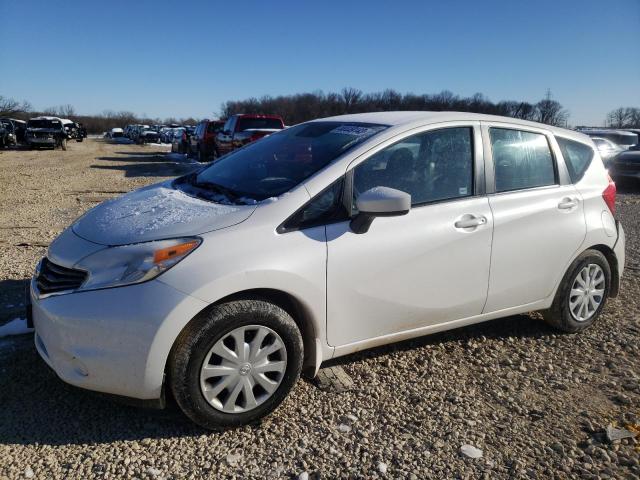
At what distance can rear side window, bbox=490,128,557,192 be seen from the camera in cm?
365

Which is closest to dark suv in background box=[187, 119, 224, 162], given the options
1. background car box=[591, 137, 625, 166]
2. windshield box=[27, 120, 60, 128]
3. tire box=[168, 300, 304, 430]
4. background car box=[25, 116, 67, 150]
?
background car box=[25, 116, 67, 150]

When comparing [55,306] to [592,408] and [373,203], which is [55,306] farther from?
[592,408]

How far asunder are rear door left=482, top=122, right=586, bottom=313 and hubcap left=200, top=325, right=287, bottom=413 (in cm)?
155

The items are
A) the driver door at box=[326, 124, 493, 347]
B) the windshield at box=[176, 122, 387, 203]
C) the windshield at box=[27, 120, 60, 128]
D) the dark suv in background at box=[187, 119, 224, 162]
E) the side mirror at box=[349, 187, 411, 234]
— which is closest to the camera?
the side mirror at box=[349, 187, 411, 234]

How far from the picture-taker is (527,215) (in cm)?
363

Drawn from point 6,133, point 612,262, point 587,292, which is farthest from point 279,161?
point 6,133

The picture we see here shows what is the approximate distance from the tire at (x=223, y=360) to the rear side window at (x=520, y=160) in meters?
1.80

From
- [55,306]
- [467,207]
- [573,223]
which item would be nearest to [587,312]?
[573,223]

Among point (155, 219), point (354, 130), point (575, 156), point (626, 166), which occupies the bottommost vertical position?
point (626, 166)

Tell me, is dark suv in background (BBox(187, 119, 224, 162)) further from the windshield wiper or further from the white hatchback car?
the white hatchback car

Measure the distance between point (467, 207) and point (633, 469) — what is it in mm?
1639

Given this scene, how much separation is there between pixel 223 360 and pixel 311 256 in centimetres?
68

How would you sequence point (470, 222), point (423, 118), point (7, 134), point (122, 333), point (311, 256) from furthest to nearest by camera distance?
point (7, 134), point (423, 118), point (470, 222), point (311, 256), point (122, 333)

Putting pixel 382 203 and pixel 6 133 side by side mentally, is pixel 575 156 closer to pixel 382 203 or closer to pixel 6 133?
pixel 382 203
